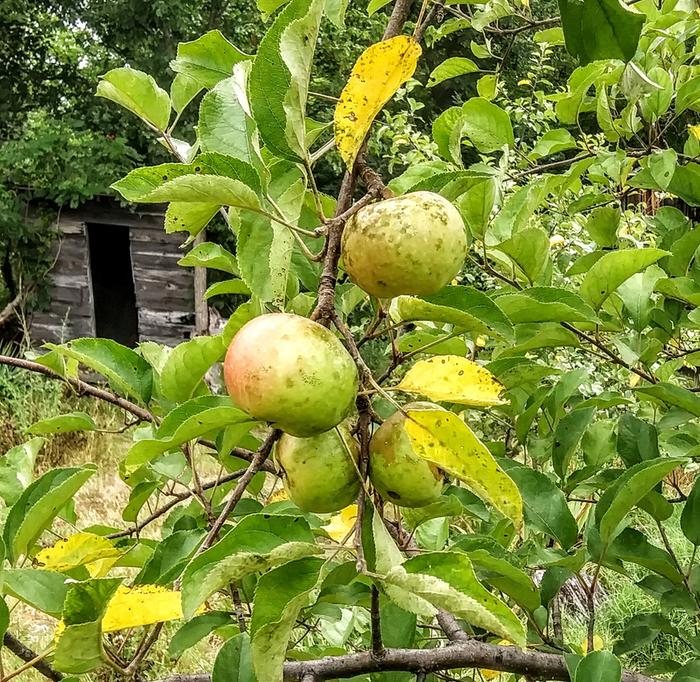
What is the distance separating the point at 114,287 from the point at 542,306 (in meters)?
5.00

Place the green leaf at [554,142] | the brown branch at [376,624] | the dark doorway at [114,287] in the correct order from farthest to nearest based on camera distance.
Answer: the dark doorway at [114,287] < the green leaf at [554,142] < the brown branch at [376,624]

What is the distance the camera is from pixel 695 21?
925 mm

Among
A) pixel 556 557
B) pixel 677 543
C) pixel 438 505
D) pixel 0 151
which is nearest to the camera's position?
pixel 438 505

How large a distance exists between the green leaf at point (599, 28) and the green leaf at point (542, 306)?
6.1 inches

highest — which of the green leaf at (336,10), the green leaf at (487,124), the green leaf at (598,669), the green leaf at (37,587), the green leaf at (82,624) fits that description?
the green leaf at (336,10)

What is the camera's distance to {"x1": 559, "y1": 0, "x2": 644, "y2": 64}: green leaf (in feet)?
1.16

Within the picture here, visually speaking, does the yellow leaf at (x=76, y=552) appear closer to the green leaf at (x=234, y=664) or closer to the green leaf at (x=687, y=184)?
the green leaf at (x=234, y=664)

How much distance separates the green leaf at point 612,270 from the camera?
62 centimetres

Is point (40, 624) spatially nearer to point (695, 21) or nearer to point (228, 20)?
point (695, 21)

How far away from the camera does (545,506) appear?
2.08ft

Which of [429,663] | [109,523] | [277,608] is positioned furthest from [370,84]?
[109,523]

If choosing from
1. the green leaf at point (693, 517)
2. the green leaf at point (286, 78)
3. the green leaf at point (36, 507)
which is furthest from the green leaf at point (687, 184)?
the green leaf at point (36, 507)

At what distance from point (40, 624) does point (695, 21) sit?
243cm

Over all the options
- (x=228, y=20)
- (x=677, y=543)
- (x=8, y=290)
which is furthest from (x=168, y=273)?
(x=677, y=543)
